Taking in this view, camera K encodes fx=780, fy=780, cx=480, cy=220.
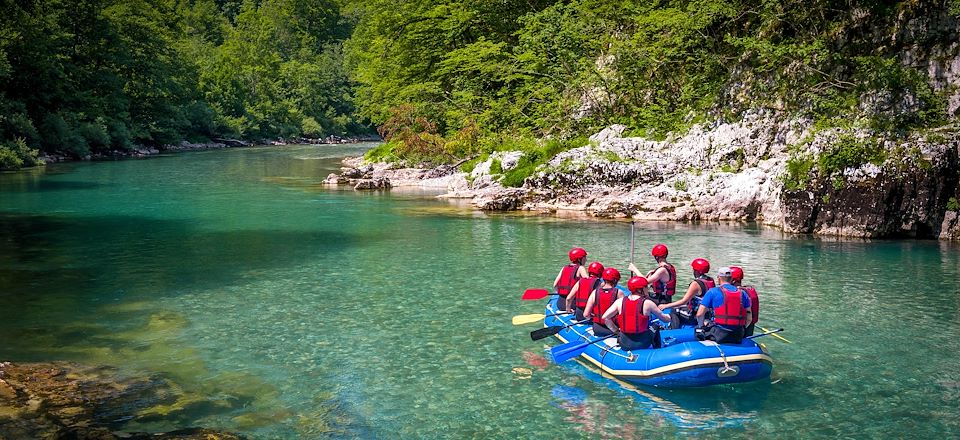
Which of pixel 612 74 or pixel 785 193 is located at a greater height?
pixel 612 74

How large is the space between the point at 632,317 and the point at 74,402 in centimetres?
680

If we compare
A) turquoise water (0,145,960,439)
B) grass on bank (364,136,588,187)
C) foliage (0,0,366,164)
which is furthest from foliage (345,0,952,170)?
foliage (0,0,366,164)

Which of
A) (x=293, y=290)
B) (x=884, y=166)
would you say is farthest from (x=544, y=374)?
(x=884, y=166)

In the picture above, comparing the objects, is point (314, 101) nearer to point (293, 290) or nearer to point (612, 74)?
point (612, 74)

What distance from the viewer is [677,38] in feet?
97.2

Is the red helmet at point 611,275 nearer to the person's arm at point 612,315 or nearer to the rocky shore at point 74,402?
the person's arm at point 612,315

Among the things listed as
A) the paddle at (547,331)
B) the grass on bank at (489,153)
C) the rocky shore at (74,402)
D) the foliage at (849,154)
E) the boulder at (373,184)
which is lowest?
the rocky shore at (74,402)

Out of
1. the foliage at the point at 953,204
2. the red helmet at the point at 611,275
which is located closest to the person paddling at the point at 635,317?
the red helmet at the point at 611,275

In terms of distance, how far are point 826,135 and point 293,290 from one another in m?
16.0

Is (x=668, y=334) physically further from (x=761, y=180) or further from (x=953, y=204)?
(x=761, y=180)

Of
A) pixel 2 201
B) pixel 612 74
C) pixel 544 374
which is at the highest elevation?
pixel 612 74

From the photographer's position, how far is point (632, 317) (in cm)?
1002

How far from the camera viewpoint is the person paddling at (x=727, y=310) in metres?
9.92

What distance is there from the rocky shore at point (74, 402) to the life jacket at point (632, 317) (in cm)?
487
